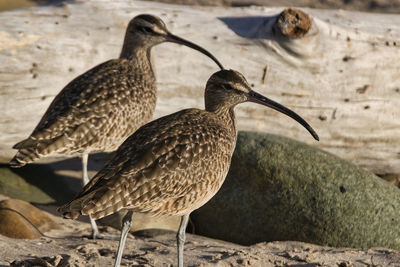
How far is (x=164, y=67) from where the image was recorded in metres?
9.85

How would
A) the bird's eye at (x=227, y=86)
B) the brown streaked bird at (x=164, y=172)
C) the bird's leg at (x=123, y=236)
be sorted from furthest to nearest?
the bird's eye at (x=227, y=86) < the bird's leg at (x=123, y=236) < the brown streaked bird at (x=164, y=172)

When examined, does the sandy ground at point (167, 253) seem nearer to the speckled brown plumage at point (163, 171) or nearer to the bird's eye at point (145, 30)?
the speckled brown plumage at point (163, 171)

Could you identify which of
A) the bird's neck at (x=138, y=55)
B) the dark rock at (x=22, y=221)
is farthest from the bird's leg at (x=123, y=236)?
the bird's neck at (x=138, y=55)

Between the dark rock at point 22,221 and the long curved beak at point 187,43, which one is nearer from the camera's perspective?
the dark rock at point 22,221

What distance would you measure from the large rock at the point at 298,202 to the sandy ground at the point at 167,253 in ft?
1.18

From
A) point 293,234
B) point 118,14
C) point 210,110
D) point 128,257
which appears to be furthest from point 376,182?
point 118,14

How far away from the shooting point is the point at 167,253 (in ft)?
24.1

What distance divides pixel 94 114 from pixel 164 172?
83.7 inches

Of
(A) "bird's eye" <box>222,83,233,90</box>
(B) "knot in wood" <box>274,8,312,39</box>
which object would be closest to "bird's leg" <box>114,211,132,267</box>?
(A) "bird's eye" <box>222,83,233,90</box>

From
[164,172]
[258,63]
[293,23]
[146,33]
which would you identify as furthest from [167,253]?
[293,23]

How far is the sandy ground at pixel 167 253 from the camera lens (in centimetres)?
684

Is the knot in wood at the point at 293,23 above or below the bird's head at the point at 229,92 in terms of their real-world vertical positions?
above

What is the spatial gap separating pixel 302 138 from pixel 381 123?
1.15 meters

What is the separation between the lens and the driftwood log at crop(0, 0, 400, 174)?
31.0ft
